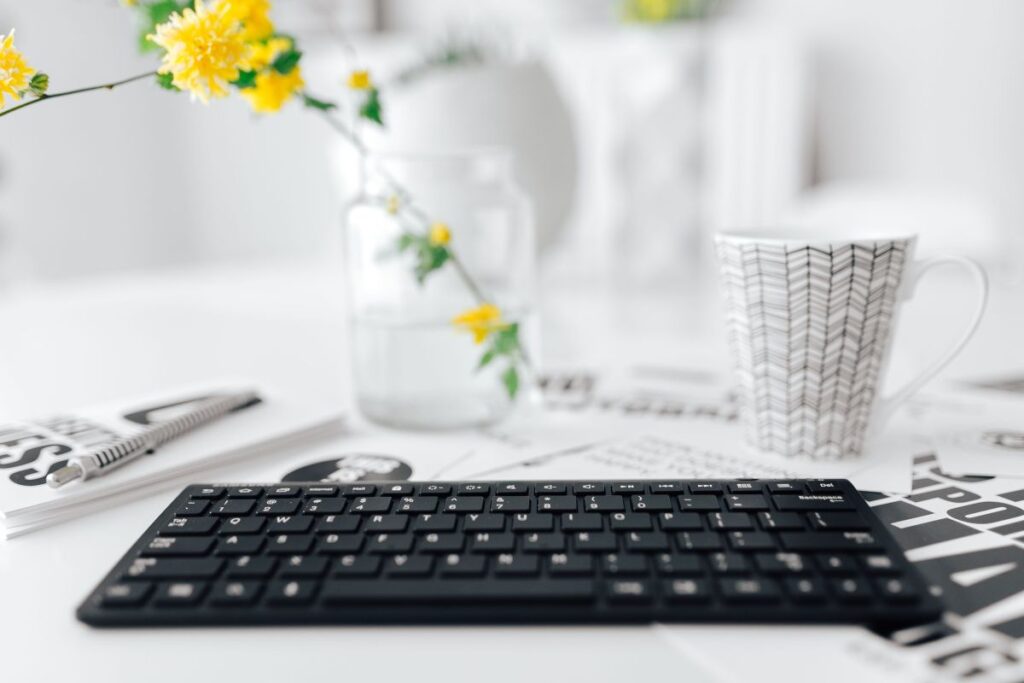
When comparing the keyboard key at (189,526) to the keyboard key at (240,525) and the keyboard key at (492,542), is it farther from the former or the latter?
the keyboard key at (492,542)

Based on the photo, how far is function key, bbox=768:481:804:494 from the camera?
427mm

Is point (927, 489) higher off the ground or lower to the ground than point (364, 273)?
lower

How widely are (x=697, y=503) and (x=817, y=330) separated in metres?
0.15

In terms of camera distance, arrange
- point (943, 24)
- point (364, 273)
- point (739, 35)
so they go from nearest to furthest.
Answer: point (364, 273), point (943, 24), point (739, 35)

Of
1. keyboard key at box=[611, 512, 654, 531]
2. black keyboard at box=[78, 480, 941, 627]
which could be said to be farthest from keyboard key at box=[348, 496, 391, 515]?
keyboard key at box=[611, 512, 654, 531]

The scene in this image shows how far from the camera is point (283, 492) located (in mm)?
442

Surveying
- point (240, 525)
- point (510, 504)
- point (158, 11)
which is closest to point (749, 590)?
point (510, 504)

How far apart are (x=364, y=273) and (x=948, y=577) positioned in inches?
16.7

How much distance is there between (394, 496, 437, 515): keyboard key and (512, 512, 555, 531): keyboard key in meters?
0.04

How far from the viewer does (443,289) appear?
2.18 ft

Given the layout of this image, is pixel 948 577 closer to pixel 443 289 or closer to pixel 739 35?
pixel 443 289

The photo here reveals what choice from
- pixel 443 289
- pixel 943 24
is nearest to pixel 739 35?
pixel 943 24

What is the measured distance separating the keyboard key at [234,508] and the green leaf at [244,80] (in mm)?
239

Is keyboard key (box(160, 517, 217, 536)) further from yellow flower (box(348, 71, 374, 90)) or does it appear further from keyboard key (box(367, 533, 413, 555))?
yellow flower (box(348, 71, 374, 90))
